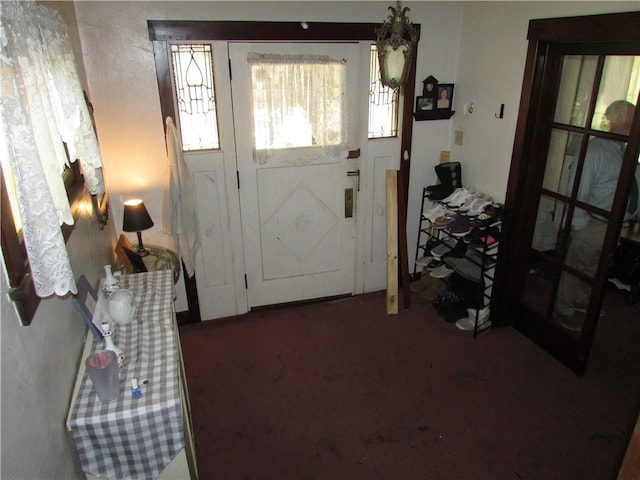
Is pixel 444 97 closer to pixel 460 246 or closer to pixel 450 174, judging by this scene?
pixel 450 174

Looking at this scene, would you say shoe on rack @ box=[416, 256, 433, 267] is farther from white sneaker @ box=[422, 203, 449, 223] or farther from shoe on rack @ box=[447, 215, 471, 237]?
shoe on rack @ box=[447, 215, 471, 237]

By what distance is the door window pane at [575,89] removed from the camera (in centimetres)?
262

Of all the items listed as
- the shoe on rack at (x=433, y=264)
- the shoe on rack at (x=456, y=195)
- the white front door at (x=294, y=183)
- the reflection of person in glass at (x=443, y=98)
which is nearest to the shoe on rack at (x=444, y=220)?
the shoe on rack at (x=456, y=195)

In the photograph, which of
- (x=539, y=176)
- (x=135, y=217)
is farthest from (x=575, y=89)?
(x=135, y=217)

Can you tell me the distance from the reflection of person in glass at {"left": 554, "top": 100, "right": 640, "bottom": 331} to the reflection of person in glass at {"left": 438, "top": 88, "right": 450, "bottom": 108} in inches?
46.2

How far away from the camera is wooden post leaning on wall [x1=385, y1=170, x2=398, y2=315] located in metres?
3.55

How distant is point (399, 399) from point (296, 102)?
204 centimetres

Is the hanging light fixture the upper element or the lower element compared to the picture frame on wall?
upper

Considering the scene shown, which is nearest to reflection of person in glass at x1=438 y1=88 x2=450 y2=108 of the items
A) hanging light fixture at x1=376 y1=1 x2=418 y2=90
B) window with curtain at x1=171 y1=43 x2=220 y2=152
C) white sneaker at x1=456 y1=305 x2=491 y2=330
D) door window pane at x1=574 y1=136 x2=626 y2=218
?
hanging light fixture at x1=376 y1=1 x2=418 y2=90

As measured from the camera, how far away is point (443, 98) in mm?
3547

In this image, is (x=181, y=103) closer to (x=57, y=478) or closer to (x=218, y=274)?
(x=218, y=274)

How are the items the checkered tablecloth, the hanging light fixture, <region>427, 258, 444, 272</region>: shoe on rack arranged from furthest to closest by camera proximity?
<region>427, 258, 444, 272</region>: shoe on rack, the hanging light fixture, the checkered tablecloth

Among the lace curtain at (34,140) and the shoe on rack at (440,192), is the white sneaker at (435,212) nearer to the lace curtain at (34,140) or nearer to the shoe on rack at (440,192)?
the shoe on rack at (440,192)

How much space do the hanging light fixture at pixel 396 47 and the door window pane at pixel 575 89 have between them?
95 centimetres
